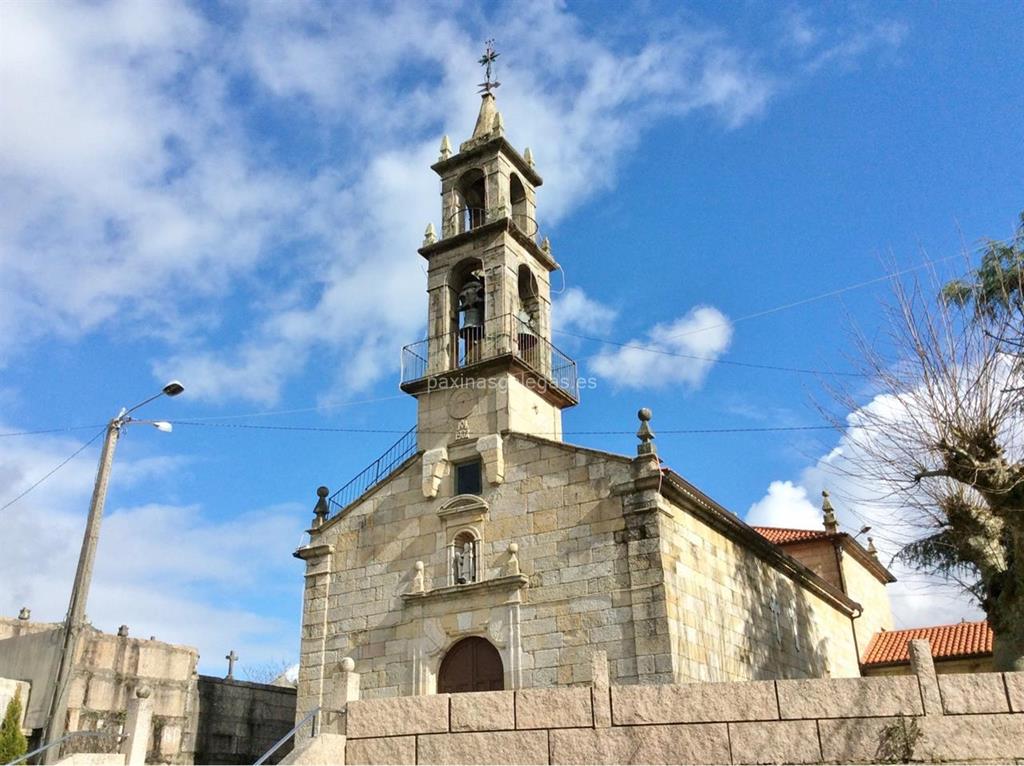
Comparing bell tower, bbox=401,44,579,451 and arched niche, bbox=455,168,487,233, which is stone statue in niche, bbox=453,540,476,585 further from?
arched niche, bbox=455,168,487,233

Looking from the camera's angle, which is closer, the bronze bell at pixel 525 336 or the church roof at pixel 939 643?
the bronze bell at pixel 525 336

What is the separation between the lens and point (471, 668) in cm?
1661

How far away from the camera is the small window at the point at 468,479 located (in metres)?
18.1

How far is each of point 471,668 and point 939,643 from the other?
14.2 metres

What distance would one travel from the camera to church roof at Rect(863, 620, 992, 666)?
22.5 metres

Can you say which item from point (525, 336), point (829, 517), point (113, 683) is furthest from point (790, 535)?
point (113, 683)

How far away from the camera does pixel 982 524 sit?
579 inches

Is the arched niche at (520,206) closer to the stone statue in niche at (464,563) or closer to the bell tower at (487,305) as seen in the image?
the bell tower at (487,305)

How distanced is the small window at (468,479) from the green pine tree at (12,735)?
366 inches

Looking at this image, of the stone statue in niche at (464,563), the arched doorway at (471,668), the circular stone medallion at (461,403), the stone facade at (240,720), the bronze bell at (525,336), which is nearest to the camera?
the arched doorway at (471,668)

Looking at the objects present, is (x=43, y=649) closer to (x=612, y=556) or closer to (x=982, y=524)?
(x=612, y=556)

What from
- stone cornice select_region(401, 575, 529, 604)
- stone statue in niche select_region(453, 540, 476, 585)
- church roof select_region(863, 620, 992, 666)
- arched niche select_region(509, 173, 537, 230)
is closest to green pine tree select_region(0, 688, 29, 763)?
stone cornice select_region(401, 575, 529, 604)

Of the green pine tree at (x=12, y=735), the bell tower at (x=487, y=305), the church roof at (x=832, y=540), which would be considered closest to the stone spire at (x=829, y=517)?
the church roof at (x=832, y=540)

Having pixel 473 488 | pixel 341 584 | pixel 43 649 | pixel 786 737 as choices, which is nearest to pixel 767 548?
pixel 473 488
